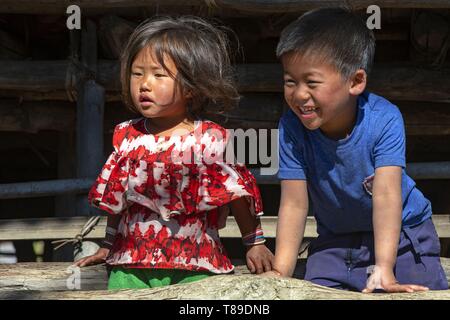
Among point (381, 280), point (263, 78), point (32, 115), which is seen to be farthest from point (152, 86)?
point (32, 115)

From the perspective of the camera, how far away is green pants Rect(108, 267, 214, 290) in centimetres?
328

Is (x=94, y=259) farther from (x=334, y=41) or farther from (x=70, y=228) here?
(x=70, y=228)

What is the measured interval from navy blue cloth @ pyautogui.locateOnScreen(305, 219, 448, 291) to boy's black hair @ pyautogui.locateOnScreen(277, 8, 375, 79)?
2.06 feet

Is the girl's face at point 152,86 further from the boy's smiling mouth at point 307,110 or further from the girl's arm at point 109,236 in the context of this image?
the boy's smiling mouth at point 307,110

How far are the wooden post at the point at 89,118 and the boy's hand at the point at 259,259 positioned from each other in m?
2.00

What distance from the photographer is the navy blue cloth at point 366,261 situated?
130 inches

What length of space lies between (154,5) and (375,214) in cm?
228

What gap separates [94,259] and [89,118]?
1.87 m

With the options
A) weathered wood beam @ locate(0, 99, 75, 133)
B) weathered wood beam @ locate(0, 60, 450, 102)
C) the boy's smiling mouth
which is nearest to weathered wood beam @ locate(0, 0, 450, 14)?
weathered wood beam @ locate(0, 60, 450, 102)

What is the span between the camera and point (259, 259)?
330 centimetres

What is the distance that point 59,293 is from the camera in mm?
2609

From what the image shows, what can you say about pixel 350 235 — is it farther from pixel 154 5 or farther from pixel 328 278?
pixel 154 5

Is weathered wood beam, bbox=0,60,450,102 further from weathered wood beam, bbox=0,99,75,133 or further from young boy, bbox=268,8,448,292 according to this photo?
young boy, bbox=268,8,448,292

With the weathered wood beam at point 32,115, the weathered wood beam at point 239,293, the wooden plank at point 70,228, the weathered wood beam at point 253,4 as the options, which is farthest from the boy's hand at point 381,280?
the weathered wood beam at point 32,115
